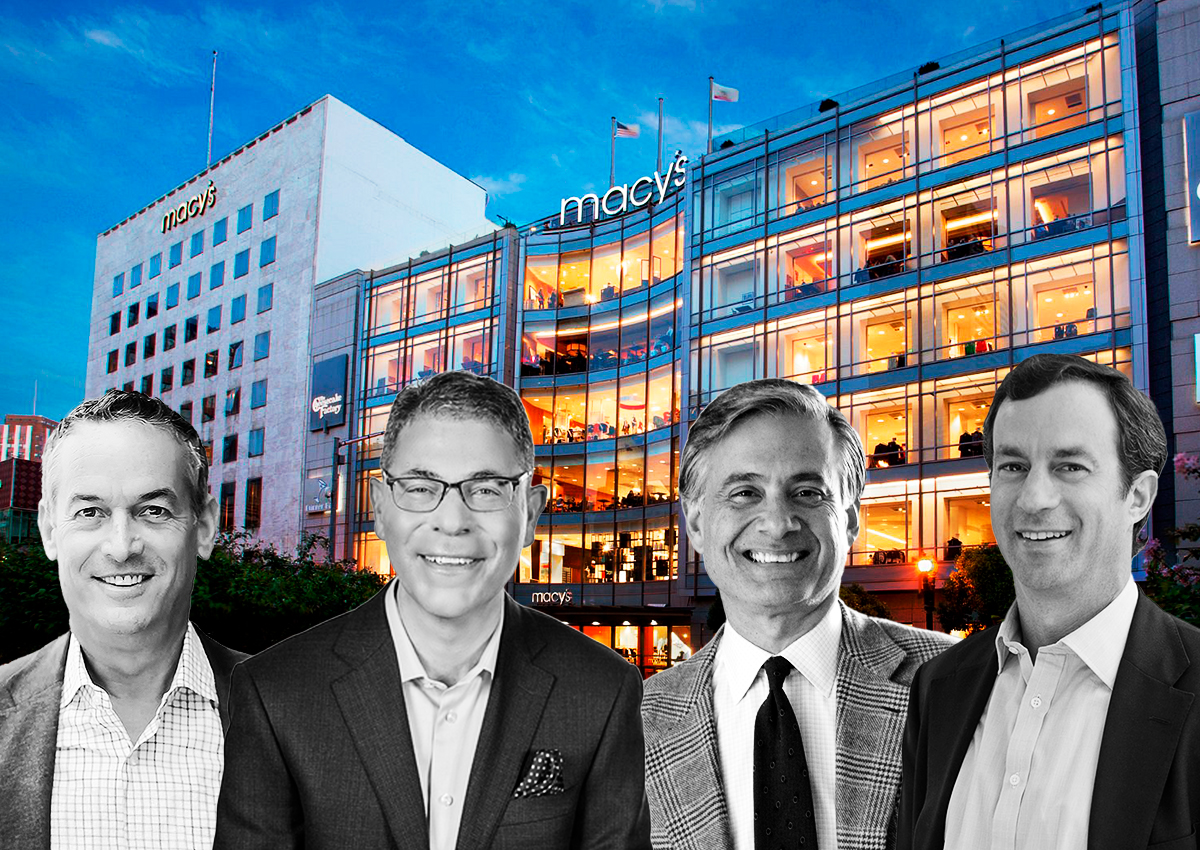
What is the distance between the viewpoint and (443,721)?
3.04 meters

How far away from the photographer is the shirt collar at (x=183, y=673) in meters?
3.61

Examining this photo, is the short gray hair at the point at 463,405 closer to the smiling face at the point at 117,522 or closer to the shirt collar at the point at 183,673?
the smiling face at the point at 117,522

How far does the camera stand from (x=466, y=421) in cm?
312

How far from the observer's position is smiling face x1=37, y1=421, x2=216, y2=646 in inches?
140

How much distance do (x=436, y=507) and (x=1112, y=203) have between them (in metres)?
32.3

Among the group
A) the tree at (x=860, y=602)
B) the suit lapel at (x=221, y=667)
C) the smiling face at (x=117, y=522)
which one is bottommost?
the tree at (x=860, y=602)

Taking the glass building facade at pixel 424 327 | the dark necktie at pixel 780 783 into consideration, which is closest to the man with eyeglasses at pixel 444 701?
the dark necktie at pixel 780 783

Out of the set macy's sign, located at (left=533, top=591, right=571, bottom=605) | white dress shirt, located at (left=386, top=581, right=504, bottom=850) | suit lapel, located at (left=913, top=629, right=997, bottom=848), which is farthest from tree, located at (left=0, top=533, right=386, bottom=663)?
macy's sign, located at (left=533, top=591, right=571, bottom=605)

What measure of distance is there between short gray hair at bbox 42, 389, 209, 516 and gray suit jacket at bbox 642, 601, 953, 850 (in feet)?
6.60

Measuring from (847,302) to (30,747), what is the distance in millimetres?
33793

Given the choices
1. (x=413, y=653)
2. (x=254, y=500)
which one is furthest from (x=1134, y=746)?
(x=254, y=500)

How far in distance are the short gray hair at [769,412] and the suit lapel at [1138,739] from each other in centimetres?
117

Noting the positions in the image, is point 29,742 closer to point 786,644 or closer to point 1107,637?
point 786,644

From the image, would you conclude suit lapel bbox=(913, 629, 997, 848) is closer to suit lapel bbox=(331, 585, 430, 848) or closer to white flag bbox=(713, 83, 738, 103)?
suit lapel bbox=(331, 585, 430, 848)
